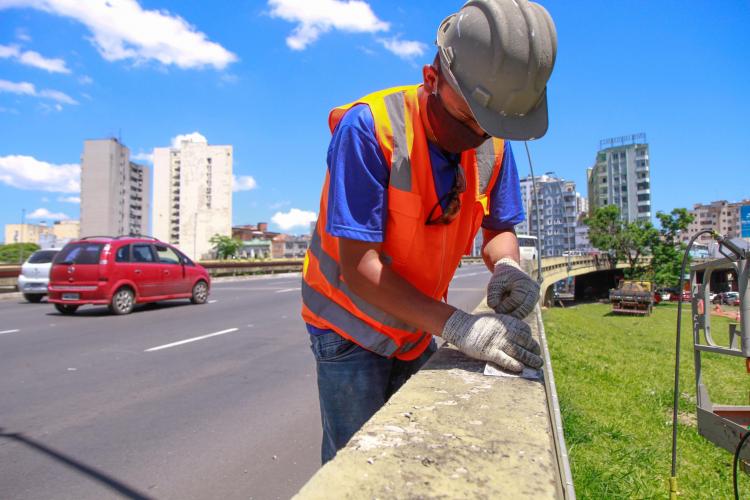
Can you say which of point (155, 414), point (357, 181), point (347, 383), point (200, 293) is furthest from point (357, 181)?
point (200, 293)

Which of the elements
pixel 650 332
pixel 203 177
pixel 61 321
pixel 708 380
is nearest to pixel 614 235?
pixel 650 332

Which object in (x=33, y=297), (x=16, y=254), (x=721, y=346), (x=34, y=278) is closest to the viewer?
(x=721, y=346)

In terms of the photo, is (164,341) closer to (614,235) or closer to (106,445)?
(106,445)

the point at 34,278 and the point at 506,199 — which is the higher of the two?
the point at 506,199

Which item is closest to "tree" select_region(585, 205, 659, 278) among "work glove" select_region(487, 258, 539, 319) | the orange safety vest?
"work glove" select_region(487, 258, 539, 319)

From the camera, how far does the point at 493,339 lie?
66.0 inches

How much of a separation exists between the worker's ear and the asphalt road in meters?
2.61

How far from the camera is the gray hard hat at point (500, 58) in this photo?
155 cm

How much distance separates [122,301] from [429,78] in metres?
11.8

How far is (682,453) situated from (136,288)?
430 inches

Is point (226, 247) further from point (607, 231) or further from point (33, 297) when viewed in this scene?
point (33, 297)

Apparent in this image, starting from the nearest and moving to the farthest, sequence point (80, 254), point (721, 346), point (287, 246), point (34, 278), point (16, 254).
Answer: point (721, 346), point (80, 254), point (34, 278), point (16, 254), point (287, 246)

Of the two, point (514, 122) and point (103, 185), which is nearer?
point (514, 122)

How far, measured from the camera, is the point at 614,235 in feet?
179
